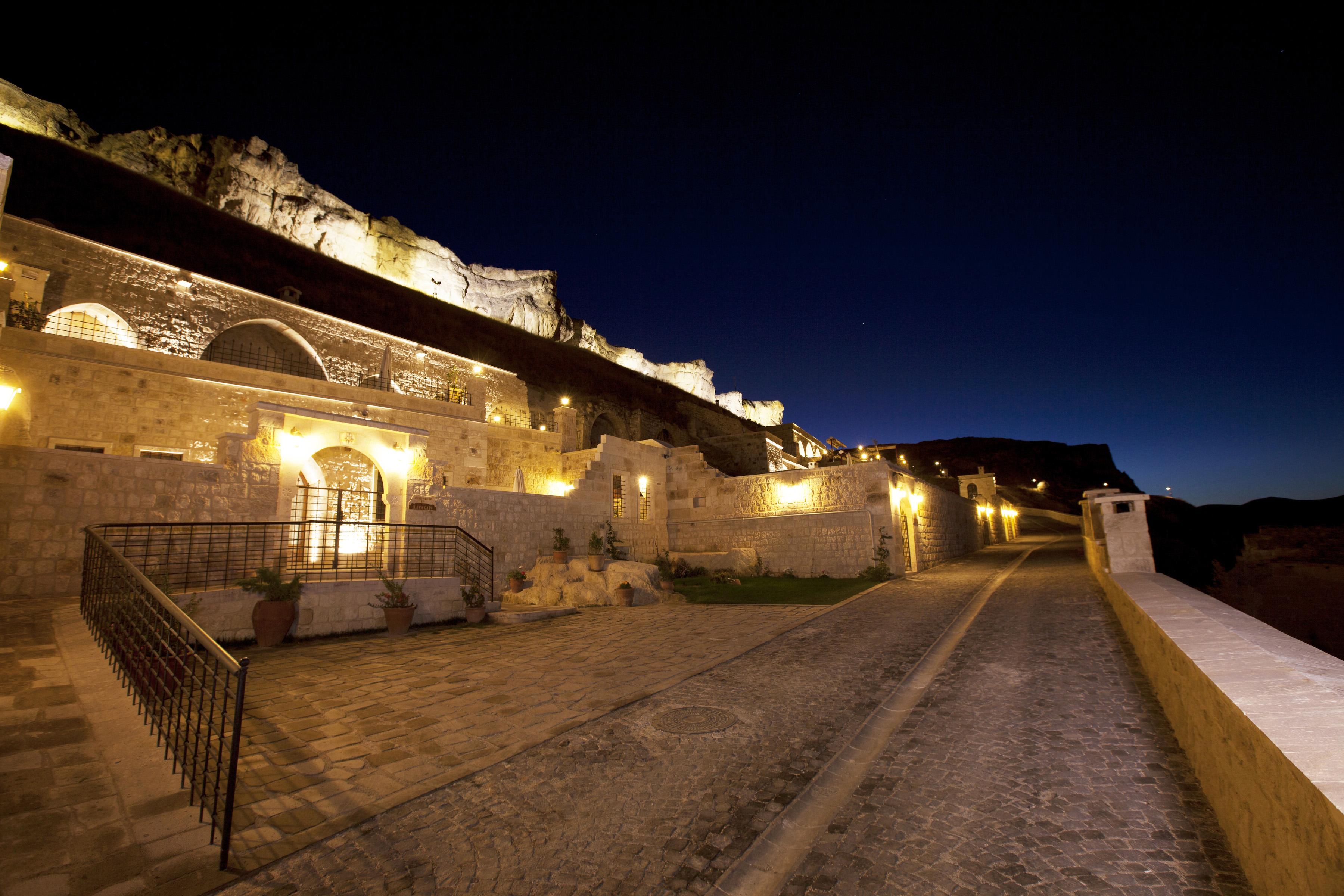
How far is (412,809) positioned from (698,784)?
5.93ft

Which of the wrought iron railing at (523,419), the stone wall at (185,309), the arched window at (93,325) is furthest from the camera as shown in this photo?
the wrought iron railing at (523,419)

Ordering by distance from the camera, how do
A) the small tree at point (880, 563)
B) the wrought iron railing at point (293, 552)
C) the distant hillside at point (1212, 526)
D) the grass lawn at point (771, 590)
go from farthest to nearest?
1. the distant hillside at point (1212, 526)
2. the small tree at point (880, 563)
3. the grass lawn at point (771, 590)
4. the wrought iron railing at point (293, 552)

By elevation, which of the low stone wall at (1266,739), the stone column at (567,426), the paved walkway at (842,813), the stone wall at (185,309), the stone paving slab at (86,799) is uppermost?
the stone wall at (185,309)

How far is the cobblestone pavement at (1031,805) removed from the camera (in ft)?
8.23

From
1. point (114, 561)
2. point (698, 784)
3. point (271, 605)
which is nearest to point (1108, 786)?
point (698, 784)

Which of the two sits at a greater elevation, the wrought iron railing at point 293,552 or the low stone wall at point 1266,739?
the wrought iron railing at point 293,552

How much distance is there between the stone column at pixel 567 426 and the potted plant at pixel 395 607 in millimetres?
11521

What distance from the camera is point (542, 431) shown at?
19.8m

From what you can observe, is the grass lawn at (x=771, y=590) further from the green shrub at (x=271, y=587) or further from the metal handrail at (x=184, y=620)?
the metal handrail at (x=184, y=620)

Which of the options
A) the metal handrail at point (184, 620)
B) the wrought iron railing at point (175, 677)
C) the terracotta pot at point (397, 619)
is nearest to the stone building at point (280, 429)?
the terracotta pot at point (397, 619)

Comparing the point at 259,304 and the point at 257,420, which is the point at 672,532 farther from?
the point at 259,304

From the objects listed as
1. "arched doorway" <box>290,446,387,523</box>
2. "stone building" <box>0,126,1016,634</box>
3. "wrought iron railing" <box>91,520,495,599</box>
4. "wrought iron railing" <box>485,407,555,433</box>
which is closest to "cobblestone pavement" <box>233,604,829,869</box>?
"wrought iron railing" <box>91,520,495,599</box>

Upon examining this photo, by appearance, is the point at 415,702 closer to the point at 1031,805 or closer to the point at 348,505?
Result: the point at 1031,805

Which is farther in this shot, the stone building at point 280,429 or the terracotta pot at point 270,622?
the stone building at point 280,429
